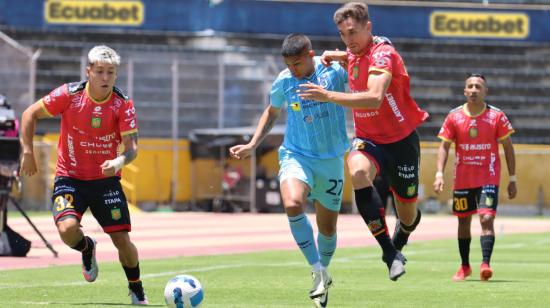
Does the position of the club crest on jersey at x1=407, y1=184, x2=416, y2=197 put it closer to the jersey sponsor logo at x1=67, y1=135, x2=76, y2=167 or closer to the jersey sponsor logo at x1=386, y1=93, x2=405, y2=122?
the jersey sponsor logo at x1=386, y1=93, x2=405, y2=122

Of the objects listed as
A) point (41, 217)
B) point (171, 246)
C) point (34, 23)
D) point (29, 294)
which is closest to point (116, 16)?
point (34, 23)

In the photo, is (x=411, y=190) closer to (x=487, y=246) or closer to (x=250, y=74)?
(x=487, y=246)

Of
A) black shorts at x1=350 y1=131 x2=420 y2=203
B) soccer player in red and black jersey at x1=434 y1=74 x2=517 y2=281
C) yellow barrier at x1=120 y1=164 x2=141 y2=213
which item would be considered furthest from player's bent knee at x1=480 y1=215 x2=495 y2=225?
yellow barrier at x1=120 y1=164 x2=141 y2=213

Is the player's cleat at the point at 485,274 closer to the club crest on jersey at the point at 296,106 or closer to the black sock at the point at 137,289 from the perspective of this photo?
the club crest on jersey at the point at 296,106

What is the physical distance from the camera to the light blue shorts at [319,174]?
11.1 meters

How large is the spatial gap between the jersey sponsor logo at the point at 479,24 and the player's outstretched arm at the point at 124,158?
1415 inches

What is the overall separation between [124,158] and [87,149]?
21.2 inches

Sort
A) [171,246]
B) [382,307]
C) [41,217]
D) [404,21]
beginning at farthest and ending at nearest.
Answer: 1. [404,21]
2. [41,217]
3. [171,246]
4. [382,307]

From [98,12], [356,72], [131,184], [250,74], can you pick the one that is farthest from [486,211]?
[98,12]

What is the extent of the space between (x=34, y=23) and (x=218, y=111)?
7212 millimetres

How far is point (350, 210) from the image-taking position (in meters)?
39.1

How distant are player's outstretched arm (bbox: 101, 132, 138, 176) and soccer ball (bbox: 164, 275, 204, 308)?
1333mm

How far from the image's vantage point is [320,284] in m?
10.5

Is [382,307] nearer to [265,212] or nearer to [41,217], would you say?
[41,217]
